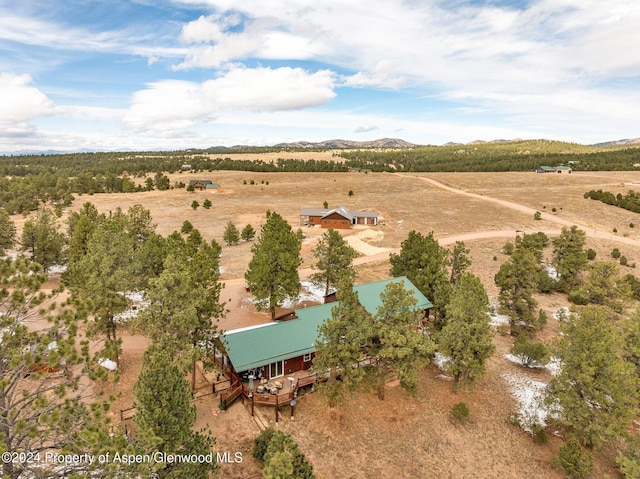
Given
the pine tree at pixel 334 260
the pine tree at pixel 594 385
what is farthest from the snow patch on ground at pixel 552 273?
the pine tree at pixel 334 260

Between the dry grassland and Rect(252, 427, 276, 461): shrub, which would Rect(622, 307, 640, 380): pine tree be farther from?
Rect(252, 427, 276, 461): shrub

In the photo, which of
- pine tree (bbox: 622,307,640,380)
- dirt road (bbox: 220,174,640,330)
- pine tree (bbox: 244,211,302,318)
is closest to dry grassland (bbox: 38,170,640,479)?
dirt road (bbox: 220,174,640,330)

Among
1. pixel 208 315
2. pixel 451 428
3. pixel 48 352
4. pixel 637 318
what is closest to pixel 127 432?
pixel 208 315

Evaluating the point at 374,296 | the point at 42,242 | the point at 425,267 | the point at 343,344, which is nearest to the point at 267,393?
the point at 343,344

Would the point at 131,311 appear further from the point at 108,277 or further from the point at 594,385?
the point at 594,385

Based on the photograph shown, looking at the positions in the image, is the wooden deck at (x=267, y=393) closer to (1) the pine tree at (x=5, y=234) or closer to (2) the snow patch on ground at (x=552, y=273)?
(1) the pine tree at (x=5, y=234)

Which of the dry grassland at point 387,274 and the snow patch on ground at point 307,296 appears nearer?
the dry grassland at point 387,274

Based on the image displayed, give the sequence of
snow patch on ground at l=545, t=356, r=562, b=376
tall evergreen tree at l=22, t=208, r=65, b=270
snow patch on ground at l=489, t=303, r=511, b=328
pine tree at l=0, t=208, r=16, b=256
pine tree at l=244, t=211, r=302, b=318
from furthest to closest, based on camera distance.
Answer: pine tree at l=0, t=208, r=16, b=256 → tall evergreen tree at l=22, t=208, r=65, b=270 → snow patch on ground at l=489, t=303, r=511, b=328 → pine tree at l=244, t=211, r=302, b=318 → snow patch on ground at l=545, t=356, r=562, b=376
